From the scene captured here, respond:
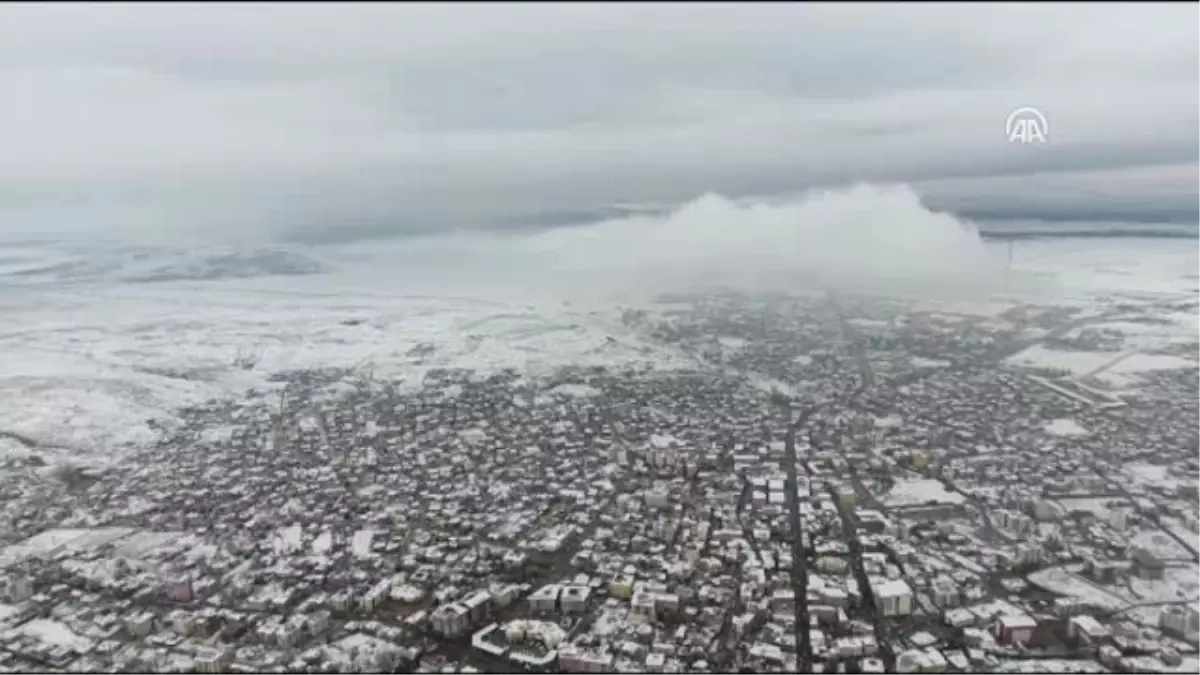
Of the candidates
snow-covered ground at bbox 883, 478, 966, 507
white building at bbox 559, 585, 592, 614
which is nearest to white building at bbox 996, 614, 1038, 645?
snow-covered ground at bbox 883, 478, 966, 507

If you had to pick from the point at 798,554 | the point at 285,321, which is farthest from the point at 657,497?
the point at 285,321

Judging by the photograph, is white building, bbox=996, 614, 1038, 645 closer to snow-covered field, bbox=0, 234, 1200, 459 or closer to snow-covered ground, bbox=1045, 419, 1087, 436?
snow-covered ground, bbox=1045, 419, 1087, 436

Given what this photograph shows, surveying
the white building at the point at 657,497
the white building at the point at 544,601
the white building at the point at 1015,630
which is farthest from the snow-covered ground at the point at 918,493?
the white building at the point at 544,601

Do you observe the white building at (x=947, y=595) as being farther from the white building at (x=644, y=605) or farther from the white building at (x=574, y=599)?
the white building at (x=574, y=599)

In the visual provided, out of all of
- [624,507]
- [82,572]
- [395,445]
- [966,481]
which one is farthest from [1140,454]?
[82,572]

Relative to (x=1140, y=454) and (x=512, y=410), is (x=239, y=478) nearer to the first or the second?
(x=512, y=410)

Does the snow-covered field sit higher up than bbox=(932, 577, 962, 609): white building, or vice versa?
the snow-covered field
